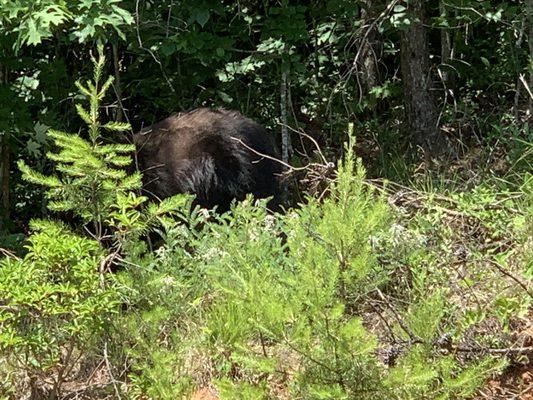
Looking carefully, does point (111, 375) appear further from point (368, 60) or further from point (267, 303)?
point (368, 60)

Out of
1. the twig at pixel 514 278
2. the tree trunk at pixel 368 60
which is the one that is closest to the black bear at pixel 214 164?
the tree trunk at pixel 368 60

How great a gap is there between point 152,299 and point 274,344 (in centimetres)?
72

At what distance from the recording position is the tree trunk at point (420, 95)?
8336 mm

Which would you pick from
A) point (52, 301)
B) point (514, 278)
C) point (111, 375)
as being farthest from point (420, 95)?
point (52, 301)

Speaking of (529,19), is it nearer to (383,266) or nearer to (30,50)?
(383,266)

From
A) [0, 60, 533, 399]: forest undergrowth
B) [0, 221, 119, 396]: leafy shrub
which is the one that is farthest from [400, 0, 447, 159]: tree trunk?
[0, 221, 119, 396]: leafy shrub

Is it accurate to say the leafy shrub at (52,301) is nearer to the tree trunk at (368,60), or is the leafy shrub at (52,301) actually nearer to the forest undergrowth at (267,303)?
the forest undergrowth at (267,303)

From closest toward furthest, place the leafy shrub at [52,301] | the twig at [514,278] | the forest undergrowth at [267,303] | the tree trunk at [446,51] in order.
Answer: the forest undergrowth at [267,303] < the leafy shrub at [52,301] < the twig at [514,278] < the tree trunk at [446,51]

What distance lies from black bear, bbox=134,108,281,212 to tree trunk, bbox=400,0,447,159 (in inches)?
62.6

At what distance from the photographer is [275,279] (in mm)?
4188

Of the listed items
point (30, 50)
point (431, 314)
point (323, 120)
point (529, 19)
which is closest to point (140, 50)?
point (30, 50)

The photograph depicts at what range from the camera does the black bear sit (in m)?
7.52

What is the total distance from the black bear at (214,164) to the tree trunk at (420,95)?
1591 mm

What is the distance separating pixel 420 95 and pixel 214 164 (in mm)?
2192
